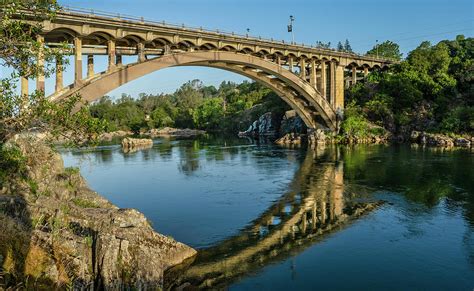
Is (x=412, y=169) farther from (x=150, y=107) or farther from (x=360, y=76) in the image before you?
(x=150, y=107)

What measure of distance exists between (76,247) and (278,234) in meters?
7.31

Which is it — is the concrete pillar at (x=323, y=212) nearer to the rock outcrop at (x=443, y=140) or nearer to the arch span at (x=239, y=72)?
the arch span at (x=239, y=72)

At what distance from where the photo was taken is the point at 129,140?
1997 inches

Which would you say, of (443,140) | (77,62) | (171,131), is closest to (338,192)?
(77,62)

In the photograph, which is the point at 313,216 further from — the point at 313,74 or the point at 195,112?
the point at 195,112

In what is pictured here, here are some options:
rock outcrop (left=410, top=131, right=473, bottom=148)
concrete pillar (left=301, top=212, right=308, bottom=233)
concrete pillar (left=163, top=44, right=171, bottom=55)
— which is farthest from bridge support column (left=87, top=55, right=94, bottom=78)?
rock outcrop (left=410, top=131, right=473, bottom=148)

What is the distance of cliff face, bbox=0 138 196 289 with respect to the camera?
753 centimetres

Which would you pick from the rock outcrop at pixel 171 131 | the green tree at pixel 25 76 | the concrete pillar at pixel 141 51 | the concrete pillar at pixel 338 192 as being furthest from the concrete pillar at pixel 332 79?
the green tree at pixel 25 76

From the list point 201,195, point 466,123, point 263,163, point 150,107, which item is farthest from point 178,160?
point 150,107

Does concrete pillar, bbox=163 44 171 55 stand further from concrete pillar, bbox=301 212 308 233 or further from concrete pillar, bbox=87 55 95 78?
concrete pillar, bbox=301 212 308 233

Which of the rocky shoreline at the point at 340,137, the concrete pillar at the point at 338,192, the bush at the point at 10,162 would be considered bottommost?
the concrete pillar at the point at 338,192

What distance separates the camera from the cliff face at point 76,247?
7.53 m

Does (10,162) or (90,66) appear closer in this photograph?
(10,162)

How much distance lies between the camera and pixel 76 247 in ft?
27.6
